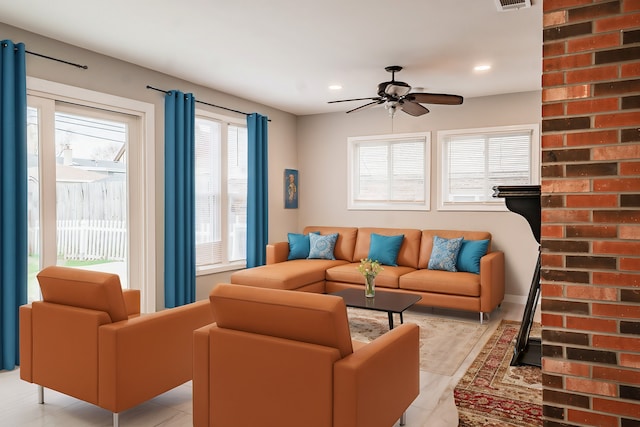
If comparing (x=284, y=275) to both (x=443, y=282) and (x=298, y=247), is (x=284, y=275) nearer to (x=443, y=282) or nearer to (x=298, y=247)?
(x=298, y=247)

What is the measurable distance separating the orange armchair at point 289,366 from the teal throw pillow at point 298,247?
3994 mm

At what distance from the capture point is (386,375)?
2.11 meters

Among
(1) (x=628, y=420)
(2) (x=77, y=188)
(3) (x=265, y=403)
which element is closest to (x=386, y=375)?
(3) (x=265, y=403)

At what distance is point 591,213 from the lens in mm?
1600

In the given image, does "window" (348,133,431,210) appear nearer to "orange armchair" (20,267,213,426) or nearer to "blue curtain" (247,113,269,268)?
"blue curtain" (247,113,269,268)

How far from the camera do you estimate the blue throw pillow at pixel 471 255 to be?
5.18 metres

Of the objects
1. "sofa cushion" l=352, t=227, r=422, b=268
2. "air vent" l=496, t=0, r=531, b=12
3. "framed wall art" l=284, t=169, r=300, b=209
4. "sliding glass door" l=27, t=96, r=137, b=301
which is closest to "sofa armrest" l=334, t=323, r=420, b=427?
"air vent" l=496, t=0, r=531, b=12

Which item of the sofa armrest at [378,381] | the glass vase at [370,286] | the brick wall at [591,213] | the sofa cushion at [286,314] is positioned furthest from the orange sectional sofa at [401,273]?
the brick wall at [591,213]

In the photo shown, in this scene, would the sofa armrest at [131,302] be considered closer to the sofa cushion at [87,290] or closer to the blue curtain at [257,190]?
the sofa cushion at [87,290]

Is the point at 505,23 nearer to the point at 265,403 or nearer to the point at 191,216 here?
the point at 265,403

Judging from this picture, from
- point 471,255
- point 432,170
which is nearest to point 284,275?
point 471,255

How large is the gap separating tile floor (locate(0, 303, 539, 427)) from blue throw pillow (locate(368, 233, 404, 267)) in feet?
8.69

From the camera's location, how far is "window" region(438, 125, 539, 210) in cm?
567

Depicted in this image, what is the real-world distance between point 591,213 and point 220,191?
4.87 meters
